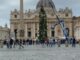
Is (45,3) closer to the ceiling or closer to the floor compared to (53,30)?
closer to the ceiling

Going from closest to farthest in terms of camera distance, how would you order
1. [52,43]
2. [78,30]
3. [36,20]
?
[52,43] < [78,30] < [36,20]

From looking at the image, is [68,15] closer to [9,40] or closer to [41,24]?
[41,24]

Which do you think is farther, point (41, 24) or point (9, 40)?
point (41, 24)

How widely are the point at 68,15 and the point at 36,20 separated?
11768 mm

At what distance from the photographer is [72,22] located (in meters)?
147

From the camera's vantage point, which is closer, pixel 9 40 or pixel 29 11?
pixel 9 40

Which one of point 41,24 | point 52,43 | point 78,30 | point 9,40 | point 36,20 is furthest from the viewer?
point 36,20

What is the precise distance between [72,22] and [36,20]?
43.2ft

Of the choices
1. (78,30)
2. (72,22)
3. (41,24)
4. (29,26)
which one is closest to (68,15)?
(72,22)

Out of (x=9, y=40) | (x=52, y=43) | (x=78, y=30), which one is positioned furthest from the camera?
(x=78, y=30)

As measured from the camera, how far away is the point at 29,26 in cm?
14875

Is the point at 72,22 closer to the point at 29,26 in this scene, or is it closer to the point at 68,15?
the point at 68,15

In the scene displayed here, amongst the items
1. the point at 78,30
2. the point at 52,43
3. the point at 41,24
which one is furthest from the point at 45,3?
the point at 52,43

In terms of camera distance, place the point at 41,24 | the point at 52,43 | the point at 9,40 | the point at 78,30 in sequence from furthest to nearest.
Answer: the point at 78,30 → the point at 41,24 → the point at 52,43 → the point at 9,40
